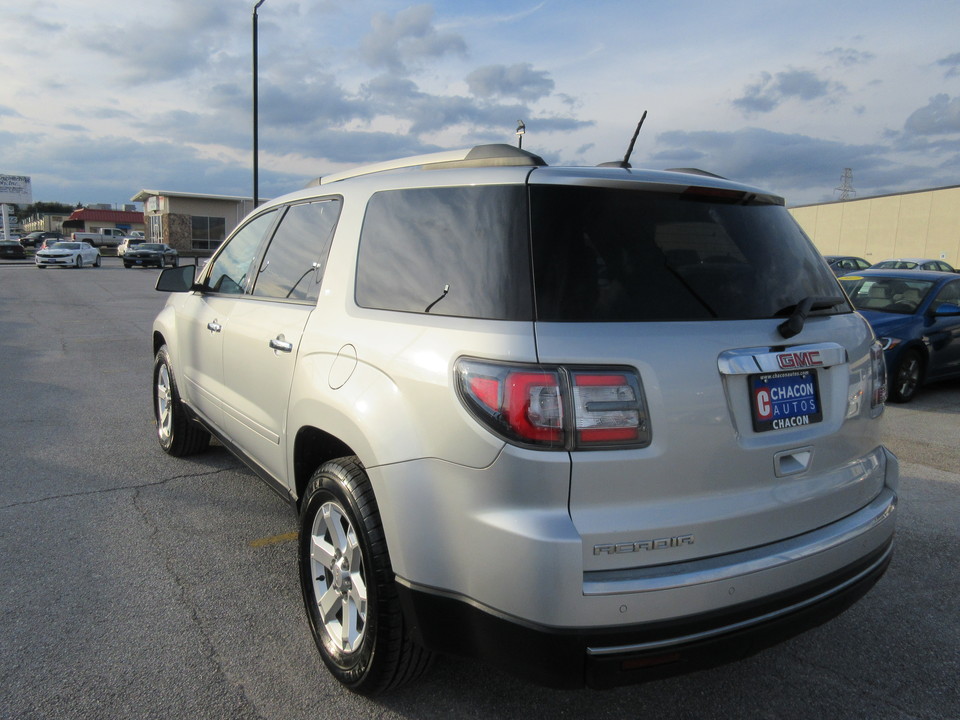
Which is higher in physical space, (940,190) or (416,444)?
(940,190)

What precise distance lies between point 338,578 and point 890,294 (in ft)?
29.6

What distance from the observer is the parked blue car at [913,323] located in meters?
8.41

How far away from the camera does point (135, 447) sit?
5629 millimetres

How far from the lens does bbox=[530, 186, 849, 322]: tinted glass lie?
7.04 feet

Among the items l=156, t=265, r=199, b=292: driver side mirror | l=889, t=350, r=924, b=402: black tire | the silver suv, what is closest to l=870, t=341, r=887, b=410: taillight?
the silver suv

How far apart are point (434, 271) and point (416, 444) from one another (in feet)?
2.01

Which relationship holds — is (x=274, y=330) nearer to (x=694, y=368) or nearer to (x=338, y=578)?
(x=338, y=578)

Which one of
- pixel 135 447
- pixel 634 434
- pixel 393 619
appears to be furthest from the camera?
pixel 135 447

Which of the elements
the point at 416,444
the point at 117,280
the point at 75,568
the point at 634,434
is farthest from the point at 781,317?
the point at 117,280

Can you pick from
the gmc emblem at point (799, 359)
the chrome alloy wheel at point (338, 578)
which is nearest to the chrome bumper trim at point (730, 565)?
the gmc emblem at point (799, 359)

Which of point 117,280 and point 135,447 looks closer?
point 135,447

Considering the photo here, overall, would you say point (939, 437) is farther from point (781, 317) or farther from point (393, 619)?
point (393, 619)

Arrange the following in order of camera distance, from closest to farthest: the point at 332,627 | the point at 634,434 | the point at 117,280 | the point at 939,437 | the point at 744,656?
1. the point at 634,434
2. the point at 744,656
3. the point at 332,627
4. the point at 939,437
5. the point at 117,280

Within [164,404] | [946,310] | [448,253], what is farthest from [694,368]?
[946,310]
